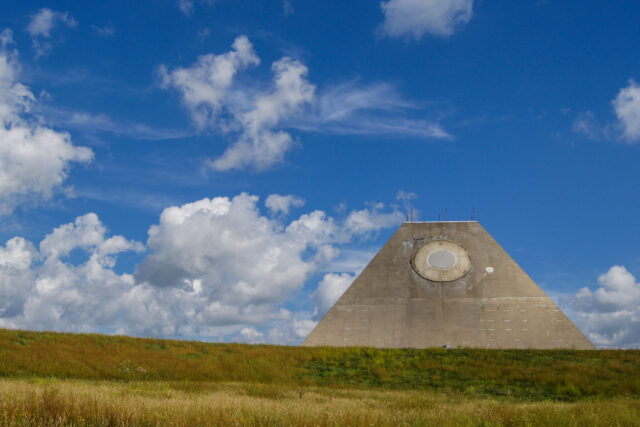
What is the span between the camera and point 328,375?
3066 centimetres

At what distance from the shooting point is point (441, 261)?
48.8 meters

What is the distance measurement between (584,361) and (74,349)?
30.2 meters

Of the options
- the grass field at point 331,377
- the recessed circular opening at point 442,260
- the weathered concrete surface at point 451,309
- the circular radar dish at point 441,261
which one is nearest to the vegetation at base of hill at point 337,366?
the grass field at point 331,377

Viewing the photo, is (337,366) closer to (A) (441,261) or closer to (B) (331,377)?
(B) (331,377)

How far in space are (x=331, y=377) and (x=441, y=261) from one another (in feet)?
72.1

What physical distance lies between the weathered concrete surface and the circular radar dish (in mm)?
435

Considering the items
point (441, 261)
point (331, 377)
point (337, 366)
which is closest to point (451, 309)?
point (441, 261)

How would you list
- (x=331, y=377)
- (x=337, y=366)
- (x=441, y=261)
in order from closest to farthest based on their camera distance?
(x=331, y=377) → (x=337, y=366) → (x=441, y=261)

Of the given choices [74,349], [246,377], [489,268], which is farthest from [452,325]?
[74,349]

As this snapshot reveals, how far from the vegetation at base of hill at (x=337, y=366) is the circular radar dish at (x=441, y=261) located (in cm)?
1216

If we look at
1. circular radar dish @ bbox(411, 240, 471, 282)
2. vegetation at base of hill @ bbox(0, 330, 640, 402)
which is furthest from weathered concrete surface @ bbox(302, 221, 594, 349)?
vegetation at base of hill @ bbox(0, 330, 640, 402)

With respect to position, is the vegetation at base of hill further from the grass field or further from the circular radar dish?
the circular radar dish

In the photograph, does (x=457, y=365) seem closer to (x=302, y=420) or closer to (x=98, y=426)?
(x=302, y=420)

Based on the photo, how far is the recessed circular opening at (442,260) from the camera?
160ft
